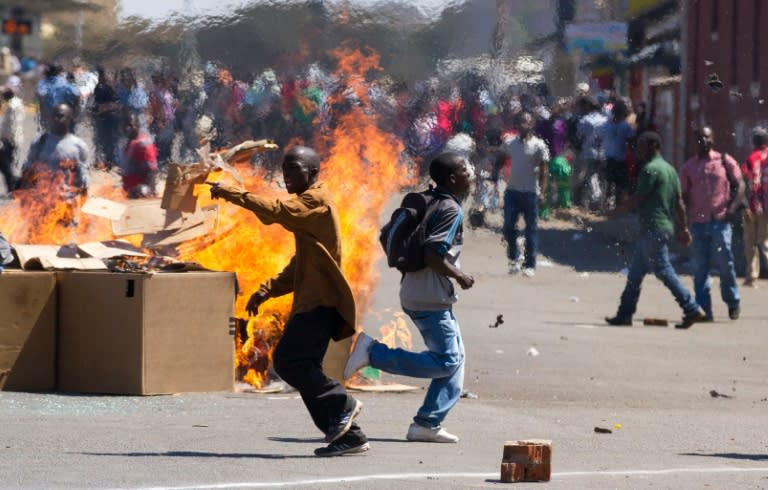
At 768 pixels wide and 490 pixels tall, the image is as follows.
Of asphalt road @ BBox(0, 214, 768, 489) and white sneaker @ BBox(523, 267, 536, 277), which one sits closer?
asphalt road @ BBox(0, 214, 768, 489)

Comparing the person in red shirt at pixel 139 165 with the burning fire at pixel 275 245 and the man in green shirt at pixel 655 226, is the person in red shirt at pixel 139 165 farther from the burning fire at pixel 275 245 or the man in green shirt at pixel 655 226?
the burning fire at pixel 275 245

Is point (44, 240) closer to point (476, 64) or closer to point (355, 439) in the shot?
point (355, 439)

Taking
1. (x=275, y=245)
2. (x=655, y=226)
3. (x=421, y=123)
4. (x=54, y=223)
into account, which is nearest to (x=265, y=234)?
(x=275, y=245)

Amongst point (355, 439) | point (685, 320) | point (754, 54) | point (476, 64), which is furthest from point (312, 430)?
point (754, 54)

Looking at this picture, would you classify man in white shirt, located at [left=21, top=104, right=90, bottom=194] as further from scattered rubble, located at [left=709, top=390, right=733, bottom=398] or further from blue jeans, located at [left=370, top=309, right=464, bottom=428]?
blue jeans, located at [left=370, top=309, right=464, bottom=428]

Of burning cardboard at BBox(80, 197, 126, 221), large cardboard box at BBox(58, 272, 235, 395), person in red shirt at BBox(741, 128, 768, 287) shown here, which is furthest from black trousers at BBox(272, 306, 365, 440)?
person in red shirt at BBox(741, 128, 768, 287)

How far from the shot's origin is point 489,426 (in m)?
9.96

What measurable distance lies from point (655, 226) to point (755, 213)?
411 cm

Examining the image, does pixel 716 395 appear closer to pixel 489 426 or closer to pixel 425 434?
pixel 489 426

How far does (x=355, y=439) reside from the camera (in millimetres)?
8438

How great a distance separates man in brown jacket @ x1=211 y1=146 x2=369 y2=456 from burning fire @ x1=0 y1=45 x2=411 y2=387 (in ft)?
7.49

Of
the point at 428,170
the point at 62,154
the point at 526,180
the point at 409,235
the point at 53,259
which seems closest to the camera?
the point at 409,235

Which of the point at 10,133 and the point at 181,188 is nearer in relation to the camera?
the point at 181,188

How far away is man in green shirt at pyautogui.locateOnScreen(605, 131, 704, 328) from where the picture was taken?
16.1 m
